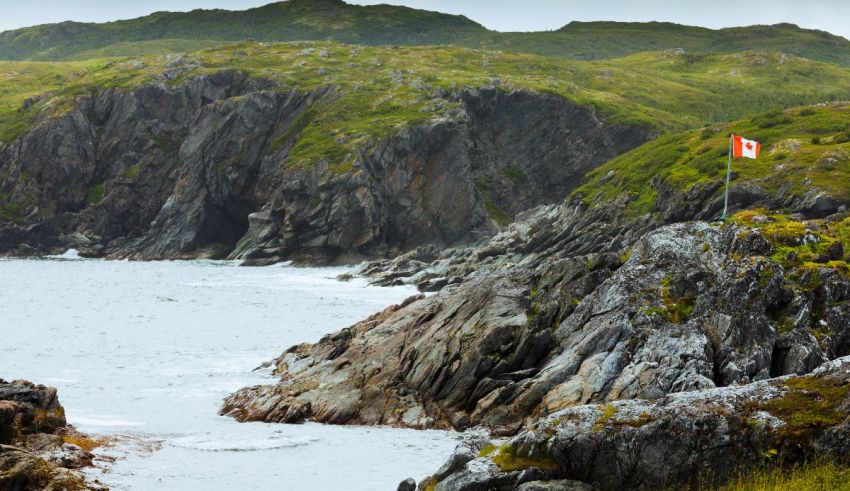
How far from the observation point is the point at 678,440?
19.8 metres

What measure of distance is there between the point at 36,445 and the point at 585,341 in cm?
2307

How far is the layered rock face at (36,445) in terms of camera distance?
24.4m

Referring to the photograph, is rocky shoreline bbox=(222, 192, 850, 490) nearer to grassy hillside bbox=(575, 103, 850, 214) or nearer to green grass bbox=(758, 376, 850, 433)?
green grass bbox=(758, 376, 850, 433)

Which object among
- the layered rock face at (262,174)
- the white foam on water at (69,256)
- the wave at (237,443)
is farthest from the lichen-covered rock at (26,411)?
the white foam on water at (69,256)

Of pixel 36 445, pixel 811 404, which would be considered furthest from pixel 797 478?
pixel 36 445

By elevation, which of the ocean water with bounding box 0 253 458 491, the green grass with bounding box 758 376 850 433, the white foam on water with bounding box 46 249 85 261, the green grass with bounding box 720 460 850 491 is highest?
the green grass with bounding box 758 376 850 433

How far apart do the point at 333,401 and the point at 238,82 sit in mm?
157004

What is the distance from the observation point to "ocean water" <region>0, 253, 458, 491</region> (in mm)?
30484

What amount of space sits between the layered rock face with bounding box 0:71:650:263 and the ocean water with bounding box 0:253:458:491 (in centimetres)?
3957

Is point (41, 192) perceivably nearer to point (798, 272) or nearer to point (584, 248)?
point (584, 248)

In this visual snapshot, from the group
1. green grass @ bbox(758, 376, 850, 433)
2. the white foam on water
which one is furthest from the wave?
the white foam on water

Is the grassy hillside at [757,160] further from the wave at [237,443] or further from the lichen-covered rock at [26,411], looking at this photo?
the lichen-covered rock at [26,411]

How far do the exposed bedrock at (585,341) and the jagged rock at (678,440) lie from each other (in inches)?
486

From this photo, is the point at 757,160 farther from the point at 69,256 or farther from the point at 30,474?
the point at 69,256
